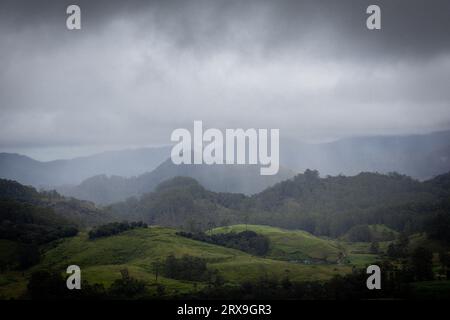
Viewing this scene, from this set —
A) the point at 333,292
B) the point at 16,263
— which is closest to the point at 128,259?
the point at 16,263

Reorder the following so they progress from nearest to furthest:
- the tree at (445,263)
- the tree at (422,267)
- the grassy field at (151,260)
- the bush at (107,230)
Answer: the tree at (422,267)
the grassy field at (151,260)
the tree at (445,263)
the bush at (107,230)

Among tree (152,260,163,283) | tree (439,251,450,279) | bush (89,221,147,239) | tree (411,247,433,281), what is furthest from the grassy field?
tree (439,251,450,279)

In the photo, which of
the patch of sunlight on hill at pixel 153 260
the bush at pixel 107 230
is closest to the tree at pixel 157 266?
the patch of sunlight on hill at pixel 153 260

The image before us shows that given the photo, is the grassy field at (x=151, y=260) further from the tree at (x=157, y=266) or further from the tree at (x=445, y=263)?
the tree at (x=445, y=263)

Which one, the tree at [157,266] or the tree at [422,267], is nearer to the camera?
the tree at [422,267]

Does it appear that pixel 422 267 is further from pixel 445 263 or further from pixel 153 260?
pixel 153 260

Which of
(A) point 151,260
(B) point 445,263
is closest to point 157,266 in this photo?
(A) point 151,260
